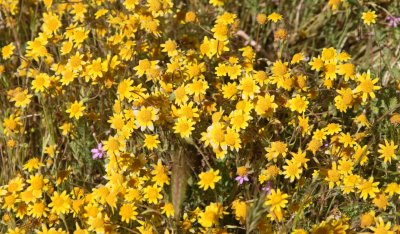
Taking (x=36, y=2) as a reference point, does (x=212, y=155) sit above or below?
below

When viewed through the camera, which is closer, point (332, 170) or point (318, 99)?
point (332, 170)

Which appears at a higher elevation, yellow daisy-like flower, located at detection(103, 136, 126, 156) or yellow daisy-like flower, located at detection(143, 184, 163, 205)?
yellow daisy-like flower, located at detection(103, 136, 126, 156)

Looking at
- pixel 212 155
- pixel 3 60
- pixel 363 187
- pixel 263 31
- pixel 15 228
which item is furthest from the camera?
pixel 263 31

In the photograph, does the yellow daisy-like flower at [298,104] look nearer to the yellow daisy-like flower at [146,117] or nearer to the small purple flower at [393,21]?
the yellow daisy-like flower at [146,117]

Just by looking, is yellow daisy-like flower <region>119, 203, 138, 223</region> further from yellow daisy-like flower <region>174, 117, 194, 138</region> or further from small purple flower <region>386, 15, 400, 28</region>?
small purple flower <region>386, 15, 400, 28</region>

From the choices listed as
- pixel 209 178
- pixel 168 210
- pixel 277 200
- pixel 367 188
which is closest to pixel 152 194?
pixel 168 210

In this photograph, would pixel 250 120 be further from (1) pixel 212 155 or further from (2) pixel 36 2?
(2) pixel 36 2

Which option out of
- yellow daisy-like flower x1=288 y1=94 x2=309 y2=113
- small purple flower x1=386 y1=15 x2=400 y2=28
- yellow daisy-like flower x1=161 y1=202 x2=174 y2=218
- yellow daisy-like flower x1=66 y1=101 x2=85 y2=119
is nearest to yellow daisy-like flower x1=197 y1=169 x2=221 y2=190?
yellow daisy-like flower x1=161 y1=202 x2=174 y2=218

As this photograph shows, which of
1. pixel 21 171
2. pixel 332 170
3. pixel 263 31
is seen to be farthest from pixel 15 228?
pixel 263 31

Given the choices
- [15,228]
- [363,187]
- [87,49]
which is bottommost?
[15,228]

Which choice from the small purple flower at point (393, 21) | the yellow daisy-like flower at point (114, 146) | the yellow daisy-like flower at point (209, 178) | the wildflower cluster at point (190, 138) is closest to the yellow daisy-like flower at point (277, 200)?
the wildflower cluster at point (190, 138)

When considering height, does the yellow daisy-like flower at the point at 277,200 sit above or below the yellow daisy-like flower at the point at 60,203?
above
